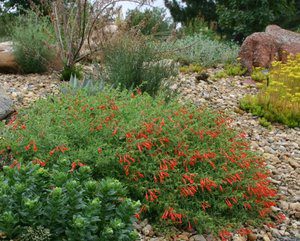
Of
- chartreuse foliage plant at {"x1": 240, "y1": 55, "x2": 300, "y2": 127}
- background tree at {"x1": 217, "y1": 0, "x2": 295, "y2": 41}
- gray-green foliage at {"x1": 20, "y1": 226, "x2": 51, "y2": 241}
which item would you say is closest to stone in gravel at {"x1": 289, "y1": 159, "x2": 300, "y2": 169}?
chartreuse foliage plant at {"x1": 240, "y1": 55, "x2": 300, "y2": 127}

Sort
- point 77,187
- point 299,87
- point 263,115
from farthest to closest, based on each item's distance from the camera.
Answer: point 299,87
point 263,115
point 77,187

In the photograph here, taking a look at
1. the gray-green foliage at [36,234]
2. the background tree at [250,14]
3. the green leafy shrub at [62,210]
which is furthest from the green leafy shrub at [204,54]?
the gray-green foliage at [36,234]

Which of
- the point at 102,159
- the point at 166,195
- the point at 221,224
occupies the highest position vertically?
the point at 102,159

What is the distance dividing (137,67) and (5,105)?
1.81 metres

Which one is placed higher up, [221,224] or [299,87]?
[299,87]

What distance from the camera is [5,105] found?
596cm

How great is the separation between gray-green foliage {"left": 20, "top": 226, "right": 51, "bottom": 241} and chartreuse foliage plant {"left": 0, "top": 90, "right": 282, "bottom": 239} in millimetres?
879

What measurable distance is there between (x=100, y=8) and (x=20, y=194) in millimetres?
5203

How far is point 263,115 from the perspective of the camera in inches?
277

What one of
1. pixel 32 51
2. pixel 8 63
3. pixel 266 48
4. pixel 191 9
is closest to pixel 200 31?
pixel 266 48

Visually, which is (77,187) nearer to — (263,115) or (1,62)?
(263,115)

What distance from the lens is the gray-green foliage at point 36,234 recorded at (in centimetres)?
254

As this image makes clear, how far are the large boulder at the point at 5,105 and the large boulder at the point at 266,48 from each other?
5.14 m

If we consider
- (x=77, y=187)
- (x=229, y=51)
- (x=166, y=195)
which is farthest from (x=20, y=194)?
(x=229, y=51)
